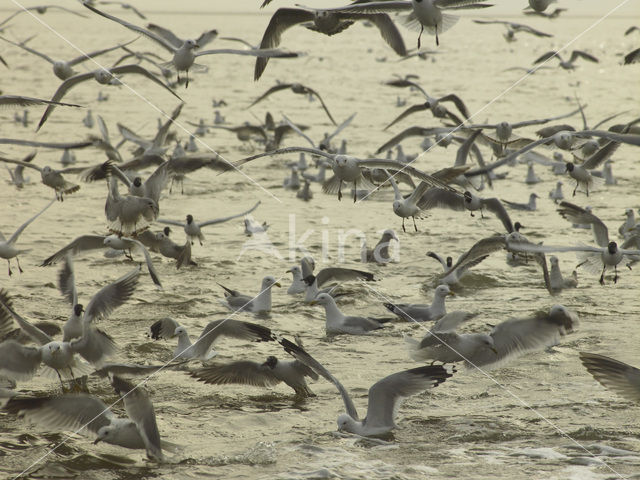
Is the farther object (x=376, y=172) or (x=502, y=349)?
(x=376, y=172)

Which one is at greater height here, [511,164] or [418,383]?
[511,164]

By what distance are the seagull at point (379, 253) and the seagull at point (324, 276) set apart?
1.32 m

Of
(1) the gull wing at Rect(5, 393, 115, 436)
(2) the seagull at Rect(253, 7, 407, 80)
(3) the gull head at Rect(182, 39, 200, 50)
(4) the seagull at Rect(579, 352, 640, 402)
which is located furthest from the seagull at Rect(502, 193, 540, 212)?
(1) the gull wing at Rect(5, 393, 115, 436)

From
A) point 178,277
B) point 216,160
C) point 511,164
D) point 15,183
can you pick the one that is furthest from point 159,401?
point 511,164

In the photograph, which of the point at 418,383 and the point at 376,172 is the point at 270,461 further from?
the point at 376,172

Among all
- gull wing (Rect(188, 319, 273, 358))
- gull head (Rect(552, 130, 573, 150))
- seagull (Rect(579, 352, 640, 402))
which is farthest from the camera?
gull head (Rect(552, 130, 573, 150))

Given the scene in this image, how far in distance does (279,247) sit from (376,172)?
1.82 m

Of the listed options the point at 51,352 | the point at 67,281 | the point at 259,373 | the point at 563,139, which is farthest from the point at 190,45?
the point at 51,352

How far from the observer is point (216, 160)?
11969 millimetres

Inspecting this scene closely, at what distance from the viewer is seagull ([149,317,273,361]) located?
802 cm

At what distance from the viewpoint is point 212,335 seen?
26.8ft

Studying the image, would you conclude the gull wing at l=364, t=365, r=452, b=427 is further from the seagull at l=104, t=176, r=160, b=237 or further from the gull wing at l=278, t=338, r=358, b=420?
the seagull at l=104, t=176, r=160, b=237

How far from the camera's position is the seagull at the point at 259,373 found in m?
7.66

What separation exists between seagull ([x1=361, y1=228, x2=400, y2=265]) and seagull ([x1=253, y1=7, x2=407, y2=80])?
9.18ft
